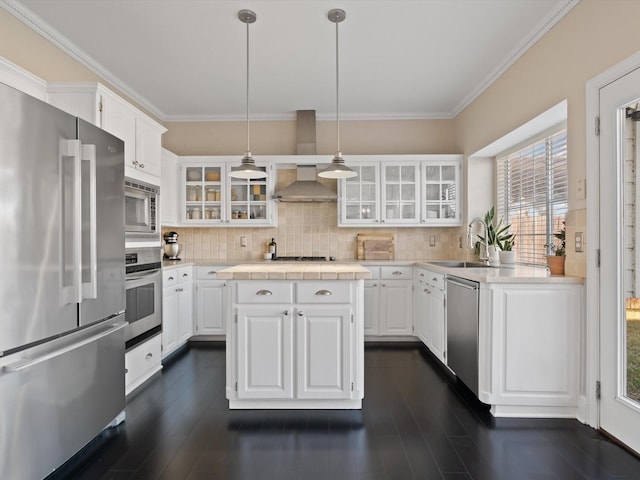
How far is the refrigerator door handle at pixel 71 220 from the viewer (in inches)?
70.8

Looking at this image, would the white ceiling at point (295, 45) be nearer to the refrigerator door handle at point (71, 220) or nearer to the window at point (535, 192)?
the window at point (535, 192)

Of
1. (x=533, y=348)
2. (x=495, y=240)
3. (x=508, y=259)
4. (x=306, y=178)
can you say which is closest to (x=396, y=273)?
(x=495, y=240)

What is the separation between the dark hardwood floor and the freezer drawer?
0.72 feet

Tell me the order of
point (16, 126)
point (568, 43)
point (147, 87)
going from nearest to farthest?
point (16, 126) < point (568, 43) < point (147, 87)

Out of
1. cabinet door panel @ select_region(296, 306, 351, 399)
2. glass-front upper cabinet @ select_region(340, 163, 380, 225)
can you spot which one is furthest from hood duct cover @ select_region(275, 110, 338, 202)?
cabinet door panel @ select_region(296, 306, 351, 399)

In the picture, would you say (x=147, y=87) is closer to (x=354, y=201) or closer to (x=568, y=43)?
(x=354, y=201)

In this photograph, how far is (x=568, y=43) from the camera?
2.51 meters

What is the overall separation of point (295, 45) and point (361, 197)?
6.46ft

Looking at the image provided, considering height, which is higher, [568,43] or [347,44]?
[347,44]

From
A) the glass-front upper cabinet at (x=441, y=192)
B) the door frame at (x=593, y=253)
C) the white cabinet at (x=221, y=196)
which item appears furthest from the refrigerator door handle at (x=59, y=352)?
the glass-front upper cabinet at (x=441, y=192)

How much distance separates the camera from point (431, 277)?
3.65 m

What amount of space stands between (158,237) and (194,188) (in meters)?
1.41

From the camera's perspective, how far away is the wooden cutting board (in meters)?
4.64

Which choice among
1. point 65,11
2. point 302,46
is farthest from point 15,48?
point 302,46
